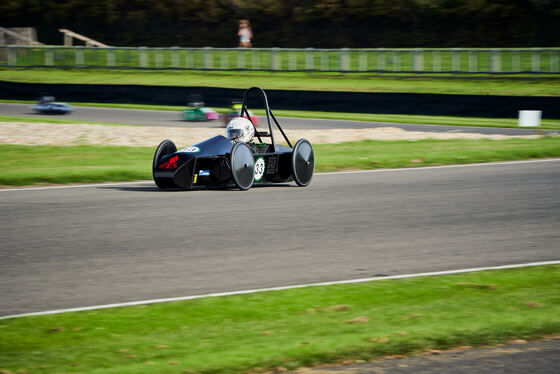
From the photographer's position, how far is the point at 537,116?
25547 millimetres

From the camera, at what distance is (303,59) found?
3538 centimetres

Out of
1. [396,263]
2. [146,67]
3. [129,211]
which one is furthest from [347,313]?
[146,67]

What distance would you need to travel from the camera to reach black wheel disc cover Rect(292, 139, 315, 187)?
13148 mm

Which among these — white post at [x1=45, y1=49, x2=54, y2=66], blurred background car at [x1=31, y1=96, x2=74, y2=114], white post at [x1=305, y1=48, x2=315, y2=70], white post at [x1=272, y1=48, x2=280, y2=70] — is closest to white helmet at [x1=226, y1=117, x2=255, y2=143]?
blurred background car at [x1=31, y1=96, x2=74, y2=114]

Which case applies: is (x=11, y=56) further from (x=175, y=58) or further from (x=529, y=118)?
(x=529, y=118)

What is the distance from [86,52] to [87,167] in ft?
78.9

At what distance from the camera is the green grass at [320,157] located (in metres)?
14.6

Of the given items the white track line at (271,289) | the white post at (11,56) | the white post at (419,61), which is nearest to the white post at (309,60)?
the white post at (419,61)

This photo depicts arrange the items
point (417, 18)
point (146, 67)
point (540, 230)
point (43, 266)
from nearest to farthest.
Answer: point (43, 266) < point (540, 230) < point (146, 67) < point (417, 18)

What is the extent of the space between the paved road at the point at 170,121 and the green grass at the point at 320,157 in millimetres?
4407

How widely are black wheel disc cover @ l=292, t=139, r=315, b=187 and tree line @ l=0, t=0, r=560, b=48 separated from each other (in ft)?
94.9

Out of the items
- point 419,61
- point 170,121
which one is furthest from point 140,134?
point 419,61

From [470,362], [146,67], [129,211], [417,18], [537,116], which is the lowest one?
[470,362]

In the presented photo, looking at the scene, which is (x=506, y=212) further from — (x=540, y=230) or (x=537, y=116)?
(x=537, y=116)
